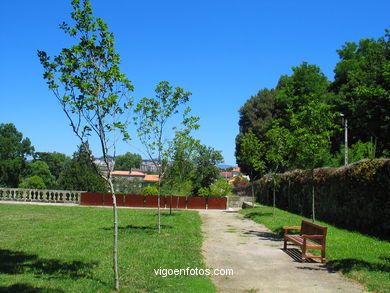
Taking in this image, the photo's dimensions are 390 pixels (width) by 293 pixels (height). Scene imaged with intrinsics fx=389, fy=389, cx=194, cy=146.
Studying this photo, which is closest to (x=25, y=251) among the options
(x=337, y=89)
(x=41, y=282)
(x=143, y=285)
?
(x=41, y=282)

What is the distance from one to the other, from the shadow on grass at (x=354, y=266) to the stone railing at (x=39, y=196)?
28.5 metres

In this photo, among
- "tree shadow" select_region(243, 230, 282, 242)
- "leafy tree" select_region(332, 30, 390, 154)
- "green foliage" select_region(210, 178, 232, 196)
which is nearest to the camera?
"tree shadow" select_region(243, 230, 282, 242)

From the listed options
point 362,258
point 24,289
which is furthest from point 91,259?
point 362,258

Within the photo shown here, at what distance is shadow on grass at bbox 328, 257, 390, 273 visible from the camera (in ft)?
29.1

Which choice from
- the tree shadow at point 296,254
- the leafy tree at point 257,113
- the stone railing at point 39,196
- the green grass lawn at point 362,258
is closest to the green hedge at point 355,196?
the green grass lawn at point 362,258

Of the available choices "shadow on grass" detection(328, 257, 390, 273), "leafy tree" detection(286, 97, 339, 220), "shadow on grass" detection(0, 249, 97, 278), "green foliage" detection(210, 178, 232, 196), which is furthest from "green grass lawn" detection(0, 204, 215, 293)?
"green foliage" detection(210, 178, 232, 196)

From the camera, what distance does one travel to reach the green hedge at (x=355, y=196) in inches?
544

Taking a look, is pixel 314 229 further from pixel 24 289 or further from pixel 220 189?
pixel 220 189

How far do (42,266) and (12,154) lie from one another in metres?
76.7

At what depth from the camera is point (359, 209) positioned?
51.0ft

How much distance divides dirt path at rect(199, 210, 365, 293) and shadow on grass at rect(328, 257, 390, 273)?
0.26m

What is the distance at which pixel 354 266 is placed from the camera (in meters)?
9.13

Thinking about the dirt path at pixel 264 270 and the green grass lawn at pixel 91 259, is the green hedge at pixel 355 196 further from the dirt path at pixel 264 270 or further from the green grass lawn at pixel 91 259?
the green grass lawn at pixel 91 259

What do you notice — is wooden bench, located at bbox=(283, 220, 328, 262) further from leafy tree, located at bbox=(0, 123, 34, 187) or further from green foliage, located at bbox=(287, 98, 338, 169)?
leafy tree, located at bbox=(0, 123, 34, 187)
